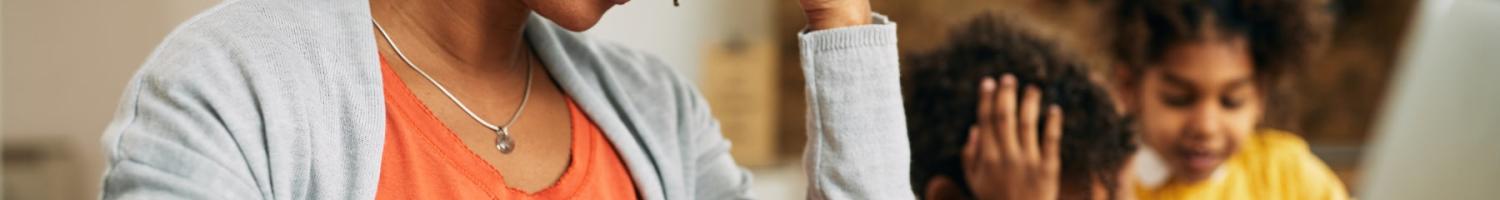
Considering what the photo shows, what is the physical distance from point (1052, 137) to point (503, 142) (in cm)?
35

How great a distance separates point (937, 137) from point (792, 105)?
1.75ft

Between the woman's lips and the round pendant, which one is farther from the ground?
the round pendant

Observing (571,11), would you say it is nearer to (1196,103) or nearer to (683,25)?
(1196,103)

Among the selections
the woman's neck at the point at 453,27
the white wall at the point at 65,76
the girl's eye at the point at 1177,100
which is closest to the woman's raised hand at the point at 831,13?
the woman's neck at the point at 453,27

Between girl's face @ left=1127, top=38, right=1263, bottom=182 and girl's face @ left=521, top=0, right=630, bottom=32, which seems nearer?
girl's face @ left=521, top=0, right=630, bottom=32

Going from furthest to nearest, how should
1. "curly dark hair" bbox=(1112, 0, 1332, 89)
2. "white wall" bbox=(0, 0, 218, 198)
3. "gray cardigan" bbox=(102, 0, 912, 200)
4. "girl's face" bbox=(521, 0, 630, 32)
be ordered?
"white wall" bbox=(0, 0, 218, 198) → "curly dark hair" bbox=(1112, 0, 1332, 89) → "girl's face" bbox=(521, 0, 630, 32) → "gray cardigan" bbox=(102, 0, 912, 200)

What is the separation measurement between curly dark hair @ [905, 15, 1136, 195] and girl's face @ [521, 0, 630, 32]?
12.0 inches

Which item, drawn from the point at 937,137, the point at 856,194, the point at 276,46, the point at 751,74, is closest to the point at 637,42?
the point at 751,74

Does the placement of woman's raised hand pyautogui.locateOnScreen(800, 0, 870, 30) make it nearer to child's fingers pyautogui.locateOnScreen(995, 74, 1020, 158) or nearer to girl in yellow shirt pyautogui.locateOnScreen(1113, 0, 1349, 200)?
child's fingers pyautogui.locateOnScreen(995, 74, 1020, 158)

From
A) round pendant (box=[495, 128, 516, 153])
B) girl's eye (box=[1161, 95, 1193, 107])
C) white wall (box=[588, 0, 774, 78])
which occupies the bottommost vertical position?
white wall (box=[588, 0, 774, 78])

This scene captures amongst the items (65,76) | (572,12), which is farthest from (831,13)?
(65,76)

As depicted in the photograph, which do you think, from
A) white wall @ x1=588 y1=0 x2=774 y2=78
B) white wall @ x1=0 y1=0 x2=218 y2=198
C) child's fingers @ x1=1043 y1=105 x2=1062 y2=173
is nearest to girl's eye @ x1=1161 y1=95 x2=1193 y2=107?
child's fingers @ x1=1043 y1=105 x2=1062 y2=173

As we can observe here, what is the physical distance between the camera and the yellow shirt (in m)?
0.98

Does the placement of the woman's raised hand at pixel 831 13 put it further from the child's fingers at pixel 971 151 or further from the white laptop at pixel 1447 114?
the white laptop at pixel 1447 114
